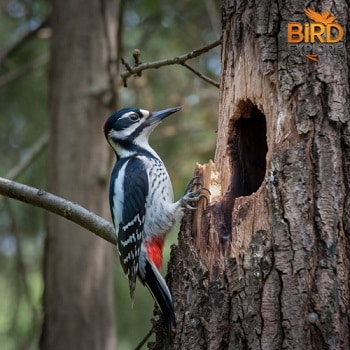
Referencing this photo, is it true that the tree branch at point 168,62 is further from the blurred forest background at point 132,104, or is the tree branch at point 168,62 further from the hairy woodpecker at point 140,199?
the blurred forest background at point 132,104

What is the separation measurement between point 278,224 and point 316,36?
0.72 m

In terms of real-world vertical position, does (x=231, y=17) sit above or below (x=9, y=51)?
below

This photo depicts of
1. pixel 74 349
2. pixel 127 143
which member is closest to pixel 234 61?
pixel 127 143

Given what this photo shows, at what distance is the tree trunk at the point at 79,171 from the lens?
16.4ft

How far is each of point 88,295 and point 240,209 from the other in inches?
94.7

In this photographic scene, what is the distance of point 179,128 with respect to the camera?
22.9 ft

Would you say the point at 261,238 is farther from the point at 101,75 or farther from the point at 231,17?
the point at 101,75

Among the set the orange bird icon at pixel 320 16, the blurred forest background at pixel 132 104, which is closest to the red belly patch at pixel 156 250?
the orange bird icon at pixel 320 16

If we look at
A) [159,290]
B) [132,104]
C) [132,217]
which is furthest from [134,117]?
[132,104]

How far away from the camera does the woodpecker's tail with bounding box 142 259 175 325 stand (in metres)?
2.94

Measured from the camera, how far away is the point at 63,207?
3.26 metres

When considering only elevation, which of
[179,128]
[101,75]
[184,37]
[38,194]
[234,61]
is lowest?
[38,194]

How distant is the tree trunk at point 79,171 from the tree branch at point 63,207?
1.74m

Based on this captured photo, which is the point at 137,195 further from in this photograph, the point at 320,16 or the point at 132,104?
the point at 132,104
